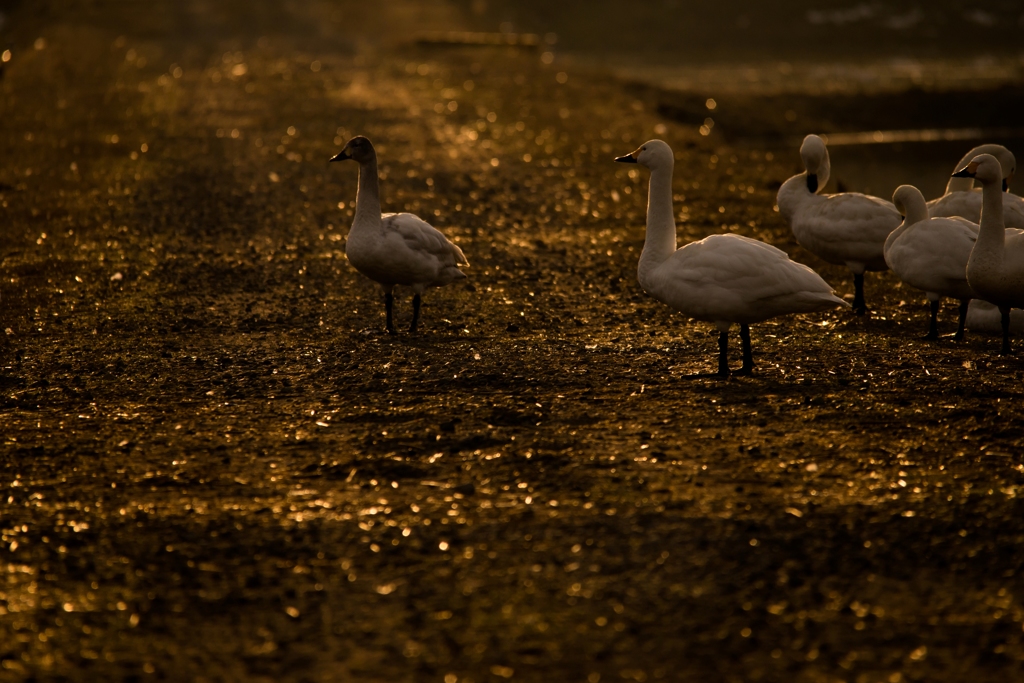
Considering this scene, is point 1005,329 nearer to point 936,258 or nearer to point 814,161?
point 936,258

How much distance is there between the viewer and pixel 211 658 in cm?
485

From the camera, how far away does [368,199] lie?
32.4ft

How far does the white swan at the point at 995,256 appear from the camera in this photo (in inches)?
337

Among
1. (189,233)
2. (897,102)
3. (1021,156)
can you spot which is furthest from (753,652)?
(897,102)

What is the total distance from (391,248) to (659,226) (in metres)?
2.28

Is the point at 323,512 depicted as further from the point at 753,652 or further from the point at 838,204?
the point at 838,204

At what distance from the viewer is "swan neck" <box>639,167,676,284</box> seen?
8.62 meters

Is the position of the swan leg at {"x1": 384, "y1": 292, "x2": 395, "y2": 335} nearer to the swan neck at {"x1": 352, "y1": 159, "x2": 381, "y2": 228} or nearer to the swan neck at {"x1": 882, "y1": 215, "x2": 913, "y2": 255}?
the swan neck at {"x1": 352, "y1": 159, "x2": 381, "y2": 228}

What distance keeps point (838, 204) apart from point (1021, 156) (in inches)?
724

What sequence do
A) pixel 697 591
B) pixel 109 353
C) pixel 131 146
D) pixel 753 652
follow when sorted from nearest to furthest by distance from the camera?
pixel 753 652 → pixel 697 591 → pixel 109 353 → pixel 131 146

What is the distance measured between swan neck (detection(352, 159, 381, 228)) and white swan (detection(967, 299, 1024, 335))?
5.19m

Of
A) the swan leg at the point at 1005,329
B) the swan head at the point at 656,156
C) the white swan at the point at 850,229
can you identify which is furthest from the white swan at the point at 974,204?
the swan head at the point at 656,156

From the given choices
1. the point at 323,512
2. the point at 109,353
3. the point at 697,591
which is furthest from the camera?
the point at 109,353

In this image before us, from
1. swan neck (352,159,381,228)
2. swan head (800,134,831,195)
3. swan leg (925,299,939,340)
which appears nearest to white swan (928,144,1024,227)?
swan head (800,134,831,195)
